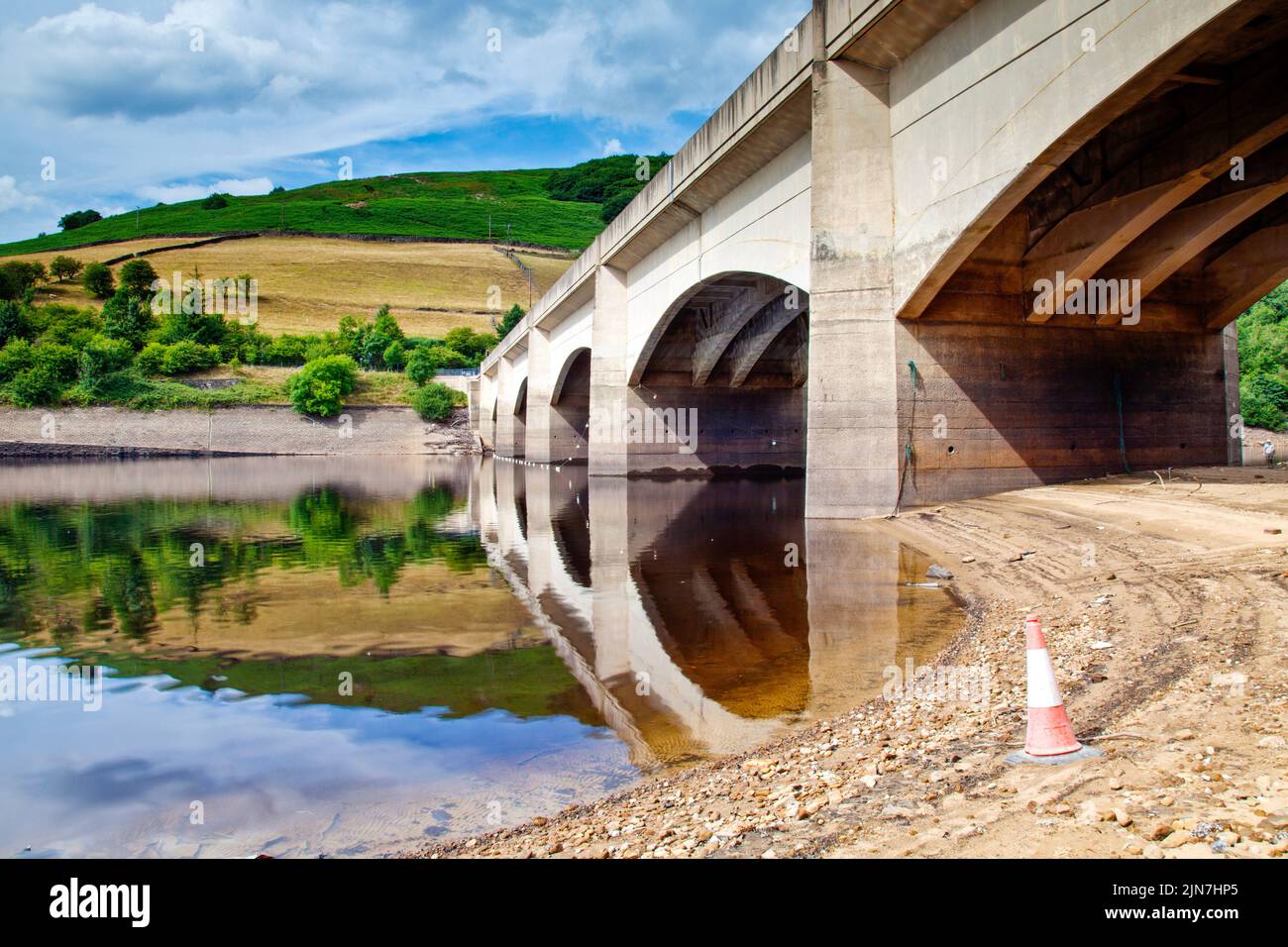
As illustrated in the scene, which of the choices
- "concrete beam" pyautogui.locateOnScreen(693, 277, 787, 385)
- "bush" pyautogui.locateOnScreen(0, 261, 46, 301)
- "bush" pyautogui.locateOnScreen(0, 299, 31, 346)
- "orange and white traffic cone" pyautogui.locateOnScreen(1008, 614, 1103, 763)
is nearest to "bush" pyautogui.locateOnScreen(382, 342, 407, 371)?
"bush" pyautogui.locateOnScreen(0, 299, 31, 346)

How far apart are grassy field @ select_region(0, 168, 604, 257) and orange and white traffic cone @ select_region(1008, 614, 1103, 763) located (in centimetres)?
12698

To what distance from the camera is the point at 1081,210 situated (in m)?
14.2

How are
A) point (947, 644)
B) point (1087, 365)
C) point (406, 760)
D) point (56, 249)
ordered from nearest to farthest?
point (406, 760)
point (947, 644)
point (1087, 365)
point (56, 249)

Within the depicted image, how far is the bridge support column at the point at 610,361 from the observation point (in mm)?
32000

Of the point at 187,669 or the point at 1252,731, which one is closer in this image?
the point at 1252,731

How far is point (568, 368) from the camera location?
42438mm

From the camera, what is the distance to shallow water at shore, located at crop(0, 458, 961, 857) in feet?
14.7

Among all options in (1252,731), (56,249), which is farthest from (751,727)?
(56,249)

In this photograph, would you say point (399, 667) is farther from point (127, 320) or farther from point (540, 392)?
point (127, 320)

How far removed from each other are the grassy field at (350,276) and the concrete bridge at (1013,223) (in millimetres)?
80374

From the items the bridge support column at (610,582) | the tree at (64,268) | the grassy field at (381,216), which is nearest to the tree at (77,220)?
the grassy field at (381,216)

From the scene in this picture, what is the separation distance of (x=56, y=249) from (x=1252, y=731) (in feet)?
462
